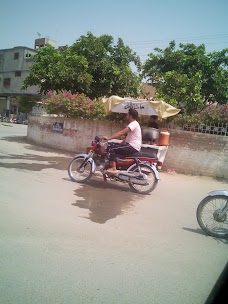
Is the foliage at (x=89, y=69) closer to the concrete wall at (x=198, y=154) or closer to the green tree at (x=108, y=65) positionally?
the green tree at (x=108, y=65)

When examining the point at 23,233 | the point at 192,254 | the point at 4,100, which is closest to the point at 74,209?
the point at 23,233

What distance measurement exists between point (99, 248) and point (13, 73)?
46.6 m

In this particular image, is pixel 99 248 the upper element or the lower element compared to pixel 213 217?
lower

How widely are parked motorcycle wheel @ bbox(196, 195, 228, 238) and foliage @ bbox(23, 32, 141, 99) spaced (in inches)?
468

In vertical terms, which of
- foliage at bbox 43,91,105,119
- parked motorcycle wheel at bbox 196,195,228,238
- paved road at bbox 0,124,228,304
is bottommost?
paved road at bbox 0,124,228,304

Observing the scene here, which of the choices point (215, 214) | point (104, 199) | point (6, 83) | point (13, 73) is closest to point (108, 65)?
point (104, 199)

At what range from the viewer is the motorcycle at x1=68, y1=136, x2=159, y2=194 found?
23.9 feet

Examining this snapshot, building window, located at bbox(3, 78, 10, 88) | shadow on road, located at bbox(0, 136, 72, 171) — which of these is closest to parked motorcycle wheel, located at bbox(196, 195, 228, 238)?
shadow on road, located at bbox(0, 136, 72, 171)

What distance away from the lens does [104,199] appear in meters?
6.32

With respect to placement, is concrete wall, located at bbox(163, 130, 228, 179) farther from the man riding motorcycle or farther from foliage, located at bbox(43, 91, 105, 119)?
the man riding motorcycle

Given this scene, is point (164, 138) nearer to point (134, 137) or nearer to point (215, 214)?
point (134, 137)

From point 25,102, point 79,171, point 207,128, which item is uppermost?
point 25,102

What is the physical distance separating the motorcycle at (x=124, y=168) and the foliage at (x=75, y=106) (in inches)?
187

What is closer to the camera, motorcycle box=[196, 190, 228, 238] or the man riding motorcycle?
motorcycle box=[196, 190, 228, 238]
